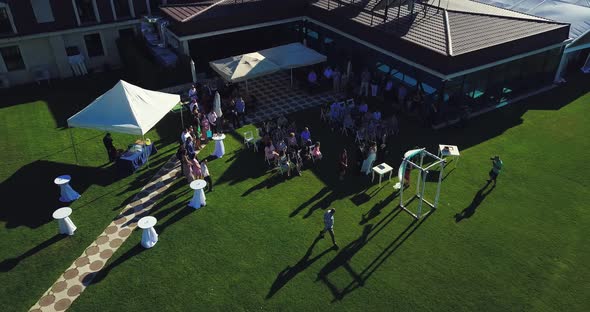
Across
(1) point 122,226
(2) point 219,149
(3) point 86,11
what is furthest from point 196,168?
(3) point 86,11

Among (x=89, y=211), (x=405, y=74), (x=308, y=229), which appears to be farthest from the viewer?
(x=405, y=74)

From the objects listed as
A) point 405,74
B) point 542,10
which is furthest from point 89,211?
point 542,10

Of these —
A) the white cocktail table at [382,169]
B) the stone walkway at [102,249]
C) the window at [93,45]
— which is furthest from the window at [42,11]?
the white cocktail table at [382,169]

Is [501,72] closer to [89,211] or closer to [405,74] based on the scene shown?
[405,74]

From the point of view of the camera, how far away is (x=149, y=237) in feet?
46.5

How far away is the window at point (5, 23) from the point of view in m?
24.8

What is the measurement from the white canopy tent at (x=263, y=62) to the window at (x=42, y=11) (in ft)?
35.2

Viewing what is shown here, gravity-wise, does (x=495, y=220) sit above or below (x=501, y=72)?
below

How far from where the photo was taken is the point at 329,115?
21.3m

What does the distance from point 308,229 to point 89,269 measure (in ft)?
23.1

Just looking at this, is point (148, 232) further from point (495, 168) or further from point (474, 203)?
point (495, 168)

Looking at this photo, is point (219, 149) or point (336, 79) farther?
point (336, 79)

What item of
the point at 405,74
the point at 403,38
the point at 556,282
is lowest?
the point at 556,282

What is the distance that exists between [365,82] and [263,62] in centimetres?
568
